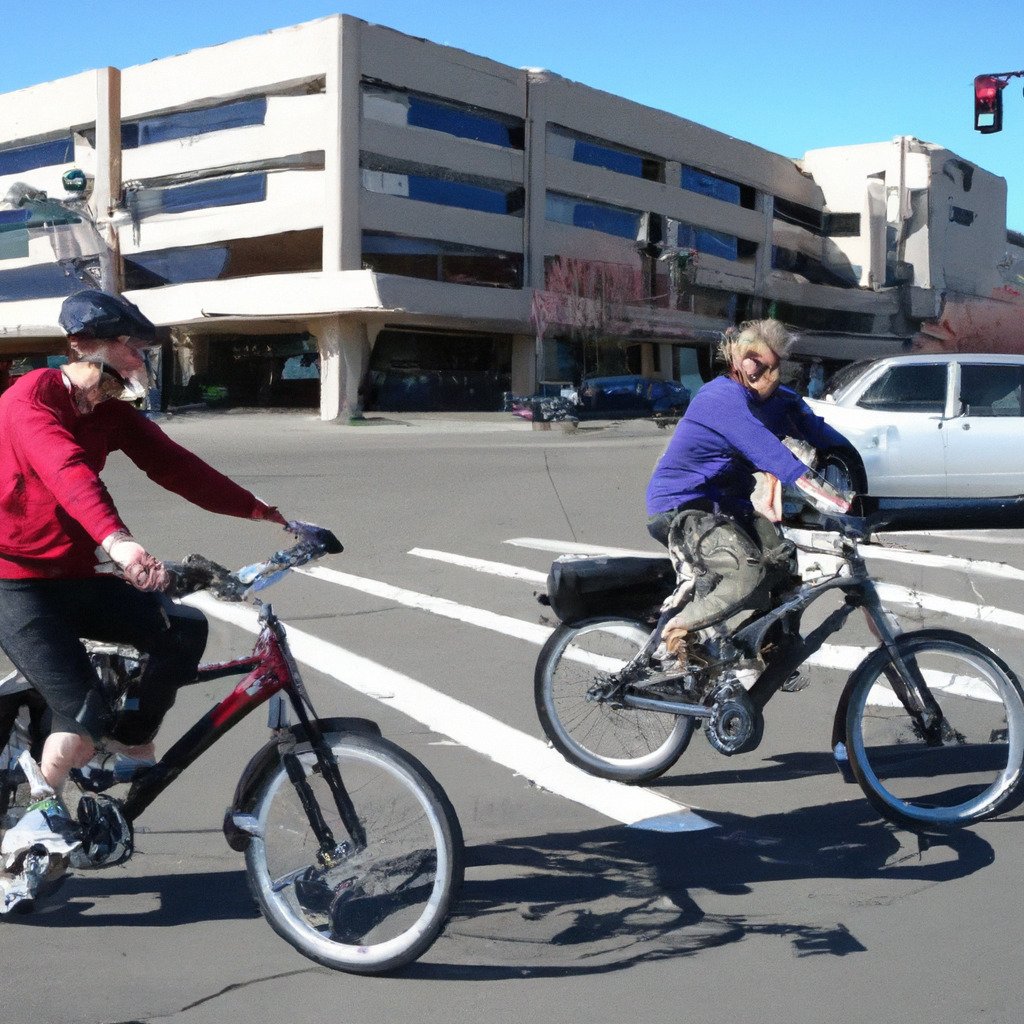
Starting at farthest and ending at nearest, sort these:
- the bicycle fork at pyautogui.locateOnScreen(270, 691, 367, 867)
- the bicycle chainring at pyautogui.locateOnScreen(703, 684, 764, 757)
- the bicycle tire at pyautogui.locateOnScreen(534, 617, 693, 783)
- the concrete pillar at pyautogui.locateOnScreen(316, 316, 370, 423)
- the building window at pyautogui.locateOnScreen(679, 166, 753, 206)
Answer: the building window at pyautogui.locateOnScreen(679, 166, 753, 206), the concrete pillar at pyautogui.locateOnScreen(316, 316, 370, 423), the bicycle tire at pyautogui.locateOnScreen(534, 617, 693, 783), the bicycle chainring at pyautogui.locateOnScreen(703, 684, 764, 757), the bicycle fork at pyautogui.locateOnScreen(270, 691, 367, 867)

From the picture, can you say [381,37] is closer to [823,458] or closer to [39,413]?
[823,458]

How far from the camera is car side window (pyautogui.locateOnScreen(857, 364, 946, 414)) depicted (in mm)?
13695

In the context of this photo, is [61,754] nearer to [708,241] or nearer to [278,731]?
[278,731]

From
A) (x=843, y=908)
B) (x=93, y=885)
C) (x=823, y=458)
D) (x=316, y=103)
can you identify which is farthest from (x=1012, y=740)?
(x=316, y=103)

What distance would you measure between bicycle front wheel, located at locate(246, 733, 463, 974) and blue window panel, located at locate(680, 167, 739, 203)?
54.1 metres

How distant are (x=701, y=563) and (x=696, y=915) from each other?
1534 mm

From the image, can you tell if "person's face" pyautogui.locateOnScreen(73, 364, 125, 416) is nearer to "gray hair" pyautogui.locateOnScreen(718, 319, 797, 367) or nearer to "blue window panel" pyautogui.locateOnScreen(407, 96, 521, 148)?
"gray hair" pyautogui.locateOnScreen(718, 319, 797, 367)

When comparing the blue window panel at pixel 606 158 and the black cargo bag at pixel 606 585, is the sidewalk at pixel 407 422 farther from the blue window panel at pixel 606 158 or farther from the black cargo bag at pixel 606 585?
the black cargo bag at pixel 606 585

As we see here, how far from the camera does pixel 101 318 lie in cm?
354

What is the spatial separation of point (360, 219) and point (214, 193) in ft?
18.7

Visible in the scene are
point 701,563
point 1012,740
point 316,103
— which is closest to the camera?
point 1012,740

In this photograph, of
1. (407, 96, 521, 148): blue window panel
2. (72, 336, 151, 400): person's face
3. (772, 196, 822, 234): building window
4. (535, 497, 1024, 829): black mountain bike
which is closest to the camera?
(72, 336, 151, 400): person's face

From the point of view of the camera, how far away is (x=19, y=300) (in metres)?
48.8

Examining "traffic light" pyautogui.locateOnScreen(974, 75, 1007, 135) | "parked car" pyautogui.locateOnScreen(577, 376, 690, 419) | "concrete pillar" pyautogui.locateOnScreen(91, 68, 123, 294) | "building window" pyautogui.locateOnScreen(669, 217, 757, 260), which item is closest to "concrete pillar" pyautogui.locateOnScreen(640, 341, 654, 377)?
"building window" pyautogui.locateOnScreen(669, 217, 757, 260)
